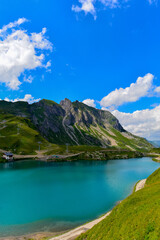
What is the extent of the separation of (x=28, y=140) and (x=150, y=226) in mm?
199625

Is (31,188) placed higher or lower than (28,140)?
lower

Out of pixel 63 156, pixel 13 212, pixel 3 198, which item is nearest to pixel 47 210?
pixel 13 212

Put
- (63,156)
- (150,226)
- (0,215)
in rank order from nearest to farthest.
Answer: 1. (150,226)
2. (0,215)
3. (63,156)

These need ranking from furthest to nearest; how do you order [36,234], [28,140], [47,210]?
[28,140], [47,210], [36,234]

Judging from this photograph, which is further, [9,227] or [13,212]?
[13,212]

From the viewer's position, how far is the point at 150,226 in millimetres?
16656

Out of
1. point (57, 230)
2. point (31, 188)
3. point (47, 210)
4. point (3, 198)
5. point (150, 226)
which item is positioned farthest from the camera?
A: point (31, 188)

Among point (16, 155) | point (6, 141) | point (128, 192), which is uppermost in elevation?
point (6, 141)

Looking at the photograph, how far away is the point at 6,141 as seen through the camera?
598ft

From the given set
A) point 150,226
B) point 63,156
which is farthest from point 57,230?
point 63,156

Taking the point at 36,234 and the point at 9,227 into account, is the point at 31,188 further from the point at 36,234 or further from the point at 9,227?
the point at 36,234

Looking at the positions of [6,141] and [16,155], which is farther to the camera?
[6,141]

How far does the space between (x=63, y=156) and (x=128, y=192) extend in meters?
123

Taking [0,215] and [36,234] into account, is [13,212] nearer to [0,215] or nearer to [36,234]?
[0,215]
